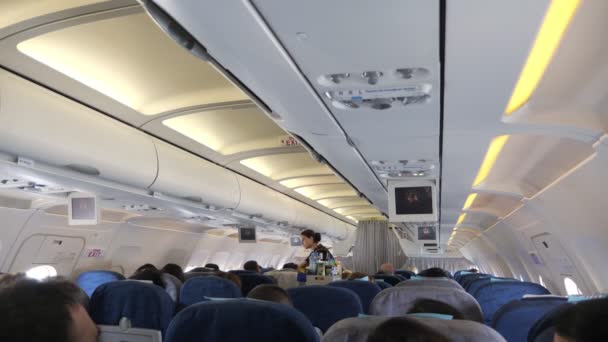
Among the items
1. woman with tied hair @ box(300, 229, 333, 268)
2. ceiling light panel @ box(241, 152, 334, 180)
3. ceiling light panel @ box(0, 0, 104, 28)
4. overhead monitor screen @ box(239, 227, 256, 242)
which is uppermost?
→ ceiling light panel @ box(241, 152, 334, 180)

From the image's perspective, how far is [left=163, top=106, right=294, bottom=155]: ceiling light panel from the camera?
6.27 metres

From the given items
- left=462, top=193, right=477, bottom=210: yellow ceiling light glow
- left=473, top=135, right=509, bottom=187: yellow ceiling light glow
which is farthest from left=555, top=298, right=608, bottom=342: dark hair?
left=462, top=193, right=477, bottom=210: yellow ceiling light glow

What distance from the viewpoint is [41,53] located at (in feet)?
14.0

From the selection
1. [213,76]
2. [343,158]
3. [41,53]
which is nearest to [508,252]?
[343,158]

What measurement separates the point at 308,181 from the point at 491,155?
15.3ft

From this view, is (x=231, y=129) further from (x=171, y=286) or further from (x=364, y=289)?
(x=364, y=289)

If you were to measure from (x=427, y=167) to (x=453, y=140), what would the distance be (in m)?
1.45

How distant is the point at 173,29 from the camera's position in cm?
269

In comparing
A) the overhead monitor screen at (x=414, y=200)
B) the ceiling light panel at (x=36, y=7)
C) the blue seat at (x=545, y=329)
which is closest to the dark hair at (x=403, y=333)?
the blue seat at (x=545, y=329)

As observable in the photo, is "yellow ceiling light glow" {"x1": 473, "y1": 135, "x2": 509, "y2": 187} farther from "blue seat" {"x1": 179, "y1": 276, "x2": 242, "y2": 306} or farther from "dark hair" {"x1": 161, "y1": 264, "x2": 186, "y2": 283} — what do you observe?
"dark hair" {"x1": 161, "y1": 264, "x2": 186, "y2": 283}

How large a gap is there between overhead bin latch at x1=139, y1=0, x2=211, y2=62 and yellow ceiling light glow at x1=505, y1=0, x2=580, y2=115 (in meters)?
1.97

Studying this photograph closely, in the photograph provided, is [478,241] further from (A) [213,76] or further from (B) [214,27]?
(B) [214,27]

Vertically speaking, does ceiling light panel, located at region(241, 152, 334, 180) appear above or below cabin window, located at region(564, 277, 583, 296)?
above

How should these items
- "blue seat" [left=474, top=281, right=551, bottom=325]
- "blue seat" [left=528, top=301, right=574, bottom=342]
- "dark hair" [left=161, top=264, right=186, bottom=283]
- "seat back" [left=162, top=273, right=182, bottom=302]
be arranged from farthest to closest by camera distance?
"dark hair" [left=161, top=264, right=186, bottom=283] → "seat back" [left=162, top=273, right=182, bottom=302] → "blue seat" [left=474, top=281, right=551, bottom=325] → "blue seat" [left=528, top=301, right=574, bottom=342]
